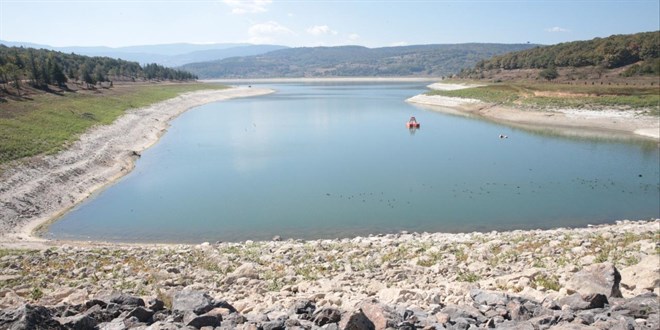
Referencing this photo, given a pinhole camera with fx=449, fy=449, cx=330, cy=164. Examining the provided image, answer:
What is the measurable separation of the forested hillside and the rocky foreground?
80.8 metres

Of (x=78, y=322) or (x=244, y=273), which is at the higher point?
(x=78, y=322)

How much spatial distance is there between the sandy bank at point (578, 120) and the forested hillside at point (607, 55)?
1227 inches

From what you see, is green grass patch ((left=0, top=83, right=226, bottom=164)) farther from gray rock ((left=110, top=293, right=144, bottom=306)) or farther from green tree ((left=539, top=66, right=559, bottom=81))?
green tree ((left=539, top=66, right=559, bottom=81))

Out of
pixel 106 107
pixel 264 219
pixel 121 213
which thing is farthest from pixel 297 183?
pixel 106 107

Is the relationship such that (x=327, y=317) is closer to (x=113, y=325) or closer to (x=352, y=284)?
(x=113, y=325)

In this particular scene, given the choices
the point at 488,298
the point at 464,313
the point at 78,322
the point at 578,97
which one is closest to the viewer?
the point at 78,322

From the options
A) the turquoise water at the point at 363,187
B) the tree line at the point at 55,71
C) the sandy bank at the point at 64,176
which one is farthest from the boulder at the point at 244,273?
the tree line at the point at 55,71

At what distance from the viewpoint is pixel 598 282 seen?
8.99m

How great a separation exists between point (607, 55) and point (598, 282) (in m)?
100

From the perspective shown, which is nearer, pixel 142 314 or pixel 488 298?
pixel 142 314

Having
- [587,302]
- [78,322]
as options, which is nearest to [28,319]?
[78,322]

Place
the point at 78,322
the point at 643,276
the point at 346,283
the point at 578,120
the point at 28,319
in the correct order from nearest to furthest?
the point at 28,319, the point at 78,322, the point at 643,276, the point at 346,283, the point at 578,120

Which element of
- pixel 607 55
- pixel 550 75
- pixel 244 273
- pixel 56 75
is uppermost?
pixel 607 55

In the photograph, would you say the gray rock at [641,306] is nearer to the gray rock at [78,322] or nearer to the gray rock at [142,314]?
the gray rock at [142,314]
